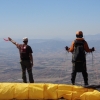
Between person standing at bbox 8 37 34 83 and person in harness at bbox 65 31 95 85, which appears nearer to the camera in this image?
person in harness at bbox 65 31 95 85

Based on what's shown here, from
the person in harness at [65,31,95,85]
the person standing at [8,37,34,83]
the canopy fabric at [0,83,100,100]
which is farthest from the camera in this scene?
the person standing at [8,37,34,83]

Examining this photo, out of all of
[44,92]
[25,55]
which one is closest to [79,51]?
[44,92]

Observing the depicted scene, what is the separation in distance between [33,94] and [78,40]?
3279 millimetres

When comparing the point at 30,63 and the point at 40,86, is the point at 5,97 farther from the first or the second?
the point at 30,63

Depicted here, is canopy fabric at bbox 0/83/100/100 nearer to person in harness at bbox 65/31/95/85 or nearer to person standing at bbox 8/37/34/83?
person in harness at bbox 65/31/95/85

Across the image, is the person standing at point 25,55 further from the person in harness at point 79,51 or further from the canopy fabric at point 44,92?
the canopy fabric at point 44,92

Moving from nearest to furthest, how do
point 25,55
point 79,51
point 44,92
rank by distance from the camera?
1. point 44,92
2. point 79,51
3. point 25,55

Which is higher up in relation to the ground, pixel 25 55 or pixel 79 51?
pixel 79 51

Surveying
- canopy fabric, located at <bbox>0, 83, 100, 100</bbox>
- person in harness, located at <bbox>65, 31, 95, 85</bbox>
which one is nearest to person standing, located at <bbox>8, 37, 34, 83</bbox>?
person in harness, located at <bbox>65, 31, 95, 85</bbox>

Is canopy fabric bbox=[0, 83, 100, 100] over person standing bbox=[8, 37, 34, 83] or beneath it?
beneath

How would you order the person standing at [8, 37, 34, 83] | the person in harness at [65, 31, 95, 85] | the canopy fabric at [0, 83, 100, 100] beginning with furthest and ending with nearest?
the person standing at [8, 37, 34, 83], the person in harness at [65, 31, 95, 85], the canopy fabric at [0, 83, 100, 100]

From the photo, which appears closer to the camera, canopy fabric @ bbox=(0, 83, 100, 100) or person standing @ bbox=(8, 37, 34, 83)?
canopy fabric @ bbox=(0, 83, 100, 100)

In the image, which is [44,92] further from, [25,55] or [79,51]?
[25,55]

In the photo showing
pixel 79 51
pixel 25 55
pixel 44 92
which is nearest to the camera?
pixel 44 92
